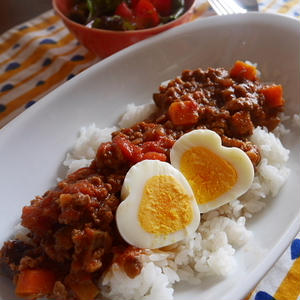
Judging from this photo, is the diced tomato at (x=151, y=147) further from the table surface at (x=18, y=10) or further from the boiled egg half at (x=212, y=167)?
the table surface at (x=18, y=10)

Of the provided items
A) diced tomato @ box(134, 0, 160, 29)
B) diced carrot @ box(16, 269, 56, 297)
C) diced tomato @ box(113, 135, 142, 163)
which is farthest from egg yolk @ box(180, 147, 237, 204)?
diced tomato @ box(134, 0, 160, 29)

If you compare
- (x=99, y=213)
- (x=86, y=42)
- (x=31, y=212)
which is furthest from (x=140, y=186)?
(x=86, y=42)

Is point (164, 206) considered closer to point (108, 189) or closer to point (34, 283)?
point (108, 189)

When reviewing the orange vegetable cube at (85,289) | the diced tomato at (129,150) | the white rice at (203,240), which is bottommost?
the white rice at (203,240)

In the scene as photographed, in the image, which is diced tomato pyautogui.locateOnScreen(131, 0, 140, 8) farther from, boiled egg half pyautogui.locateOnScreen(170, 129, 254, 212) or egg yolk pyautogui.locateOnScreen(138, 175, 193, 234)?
egg yolk pyautogui.locateOnScreen(138, 175, 193, 234)

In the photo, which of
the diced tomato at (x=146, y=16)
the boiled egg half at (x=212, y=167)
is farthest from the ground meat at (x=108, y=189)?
the diced tomato at (x=146, y=16)

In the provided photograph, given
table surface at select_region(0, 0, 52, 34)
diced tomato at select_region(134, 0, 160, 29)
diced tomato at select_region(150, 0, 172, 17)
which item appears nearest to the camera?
diced tomato at select_region(134, 0, 160, 29)

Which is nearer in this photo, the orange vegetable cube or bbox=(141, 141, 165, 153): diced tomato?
the orange vegetable cube
